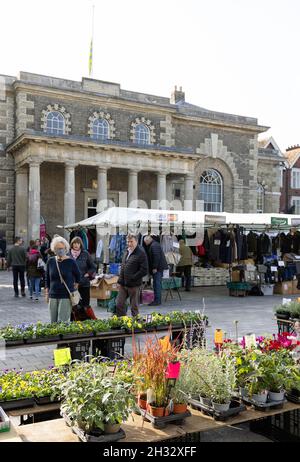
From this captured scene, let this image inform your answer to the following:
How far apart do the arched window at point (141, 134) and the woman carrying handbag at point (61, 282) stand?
21569mm

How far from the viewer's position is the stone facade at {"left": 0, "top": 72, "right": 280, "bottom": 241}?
76.6 ft

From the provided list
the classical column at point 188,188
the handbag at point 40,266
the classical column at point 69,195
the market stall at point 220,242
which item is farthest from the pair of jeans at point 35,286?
the classical column at point 188,188

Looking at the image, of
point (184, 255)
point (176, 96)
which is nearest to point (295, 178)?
point (176, 96)

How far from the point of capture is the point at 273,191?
117 ft

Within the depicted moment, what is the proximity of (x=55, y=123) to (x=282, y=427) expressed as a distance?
2333cm

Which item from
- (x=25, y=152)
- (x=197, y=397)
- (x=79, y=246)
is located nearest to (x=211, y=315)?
(x=79, y=246)

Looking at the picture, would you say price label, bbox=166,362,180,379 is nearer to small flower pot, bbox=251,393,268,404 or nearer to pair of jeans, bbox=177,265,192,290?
small flower pot, bbox=251,393,268,404

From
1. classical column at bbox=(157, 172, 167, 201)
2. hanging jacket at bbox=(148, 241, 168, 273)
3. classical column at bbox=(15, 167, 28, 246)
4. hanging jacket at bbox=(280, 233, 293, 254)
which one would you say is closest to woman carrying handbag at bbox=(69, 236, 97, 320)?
hanging jacket at bbox=(148, 241, 168, 273)

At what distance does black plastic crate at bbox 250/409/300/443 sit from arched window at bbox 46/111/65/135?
2257 cm

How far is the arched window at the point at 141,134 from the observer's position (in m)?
27.8

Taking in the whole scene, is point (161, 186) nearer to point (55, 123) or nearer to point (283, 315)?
point (55, 123)

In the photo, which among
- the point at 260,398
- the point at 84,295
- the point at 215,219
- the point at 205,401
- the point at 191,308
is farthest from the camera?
the point at 215,219

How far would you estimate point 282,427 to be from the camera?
4184 millimetres

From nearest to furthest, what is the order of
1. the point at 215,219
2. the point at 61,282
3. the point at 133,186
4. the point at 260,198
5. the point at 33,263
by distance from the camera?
the point at 61,282, the point at 33,263, the point at 215,219, the point at 133,186, the point at 260,198
